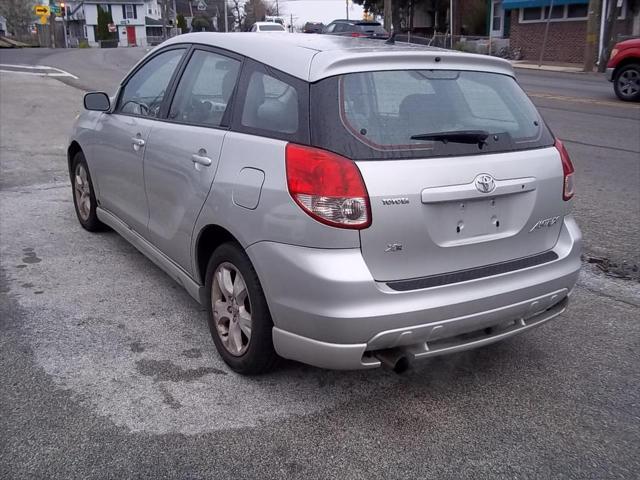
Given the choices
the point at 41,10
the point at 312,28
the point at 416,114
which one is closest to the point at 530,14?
the point at 312,28

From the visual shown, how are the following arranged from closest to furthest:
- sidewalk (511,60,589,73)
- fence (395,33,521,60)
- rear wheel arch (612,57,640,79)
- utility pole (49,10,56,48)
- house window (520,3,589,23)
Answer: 1. rear wheel arch (612,57,640,79)
2. sidewalk (511,60,589,73)
3. house window (520,3,589,23)
4. fence (395,33,521,60)
5. utility pole (49,10,56,48)

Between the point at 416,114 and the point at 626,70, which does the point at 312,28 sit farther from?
the point at 416,114

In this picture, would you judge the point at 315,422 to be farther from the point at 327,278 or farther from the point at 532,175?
the point at 532,175

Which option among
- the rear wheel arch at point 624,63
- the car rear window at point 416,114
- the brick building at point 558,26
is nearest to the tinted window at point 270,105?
the car rear window at point 416,114

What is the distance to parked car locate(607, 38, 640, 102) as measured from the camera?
15.8m

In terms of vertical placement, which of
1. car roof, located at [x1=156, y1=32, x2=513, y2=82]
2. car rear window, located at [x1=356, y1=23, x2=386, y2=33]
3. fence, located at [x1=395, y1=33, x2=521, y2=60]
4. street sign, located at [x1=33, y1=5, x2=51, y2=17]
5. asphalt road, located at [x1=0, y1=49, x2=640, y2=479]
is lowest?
asphalt road, located at [x1=0, y1=49, x2=640, y2=479]

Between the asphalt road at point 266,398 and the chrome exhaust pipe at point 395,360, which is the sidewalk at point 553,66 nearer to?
the asphalt road at point 266,398

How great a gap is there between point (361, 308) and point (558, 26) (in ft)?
112

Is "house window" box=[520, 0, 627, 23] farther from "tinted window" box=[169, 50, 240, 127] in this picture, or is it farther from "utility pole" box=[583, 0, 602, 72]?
"tinted window" box=[169, 50, 240, 127]

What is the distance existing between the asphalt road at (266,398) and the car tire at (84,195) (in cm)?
60

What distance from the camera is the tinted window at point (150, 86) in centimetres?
449

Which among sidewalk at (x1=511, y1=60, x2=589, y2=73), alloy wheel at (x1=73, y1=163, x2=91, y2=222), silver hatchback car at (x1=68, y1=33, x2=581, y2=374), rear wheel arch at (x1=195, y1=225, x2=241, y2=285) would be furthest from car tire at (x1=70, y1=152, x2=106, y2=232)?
sidewalk at (x1=511, y1=60, x2=589, y2=73)

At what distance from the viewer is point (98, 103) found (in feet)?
17.0

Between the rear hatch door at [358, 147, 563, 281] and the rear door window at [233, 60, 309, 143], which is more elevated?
the rear door window at [233, 60, 309, 143]
